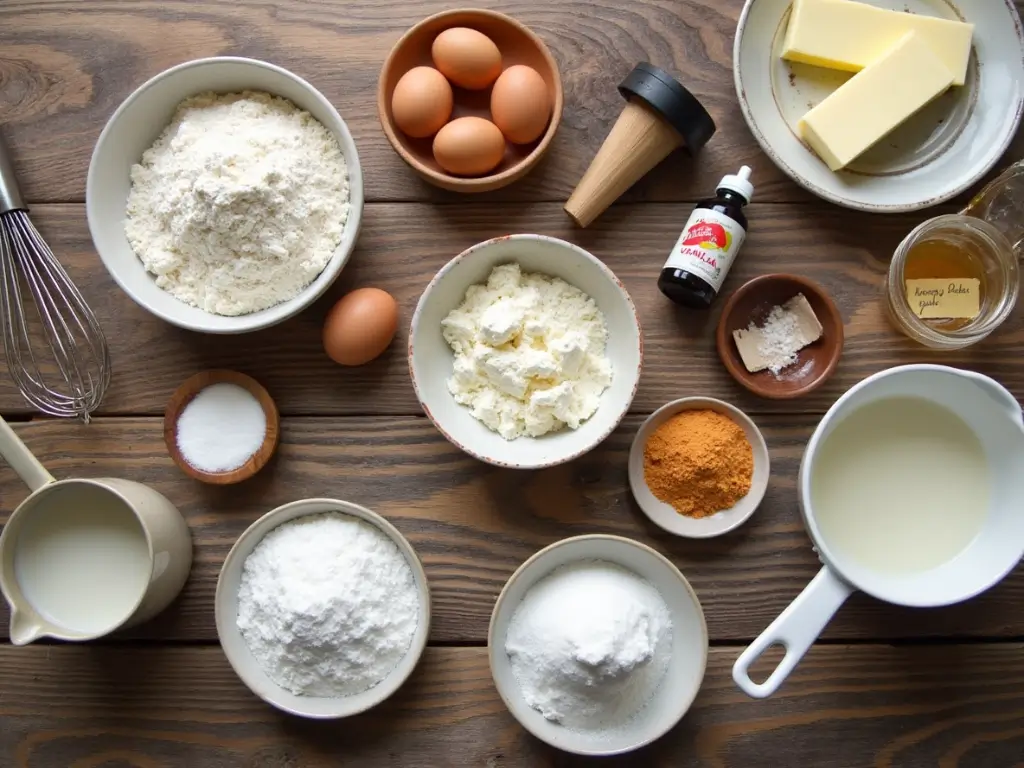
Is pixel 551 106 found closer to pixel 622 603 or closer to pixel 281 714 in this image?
pixel 622 603

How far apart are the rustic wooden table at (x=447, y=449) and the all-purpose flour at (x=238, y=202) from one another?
0.10 metres

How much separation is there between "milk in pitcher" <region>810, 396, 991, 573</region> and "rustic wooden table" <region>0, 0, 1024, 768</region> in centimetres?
7

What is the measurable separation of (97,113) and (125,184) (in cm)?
17

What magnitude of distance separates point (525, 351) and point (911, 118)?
0.65m

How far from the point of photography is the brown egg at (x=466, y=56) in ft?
3.35

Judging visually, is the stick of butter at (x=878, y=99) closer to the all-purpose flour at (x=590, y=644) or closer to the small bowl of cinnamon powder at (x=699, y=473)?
the small bowl of cinnamon powder at (x=699, y=473)

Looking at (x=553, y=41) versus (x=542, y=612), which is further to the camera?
(x=553, y=41)

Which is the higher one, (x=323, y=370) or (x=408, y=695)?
(x=323, y=370)

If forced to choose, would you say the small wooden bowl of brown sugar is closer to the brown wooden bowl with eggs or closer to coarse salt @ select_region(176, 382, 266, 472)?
the brown wooden bowl with eggs

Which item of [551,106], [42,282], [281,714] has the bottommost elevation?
[281,714]

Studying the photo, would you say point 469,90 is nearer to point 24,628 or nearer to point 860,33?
point 860,33

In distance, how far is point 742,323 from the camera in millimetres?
1094

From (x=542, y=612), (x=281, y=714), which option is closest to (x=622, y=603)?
(x=542, y=612)

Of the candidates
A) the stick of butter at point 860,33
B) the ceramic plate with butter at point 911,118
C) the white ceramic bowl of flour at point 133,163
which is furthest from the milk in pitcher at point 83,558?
the stick of butter at point 860,33
